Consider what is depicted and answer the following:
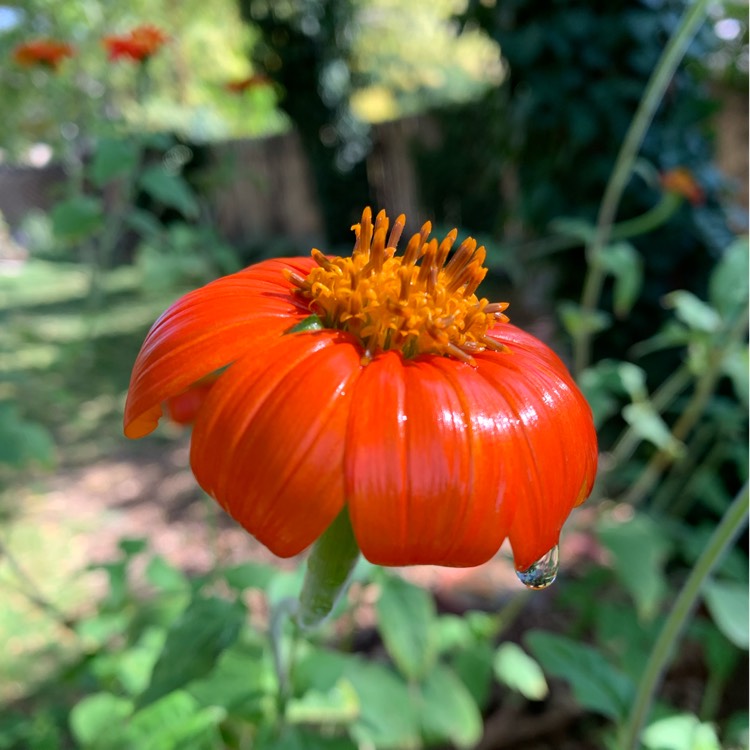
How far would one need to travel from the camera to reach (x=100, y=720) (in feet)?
3.26

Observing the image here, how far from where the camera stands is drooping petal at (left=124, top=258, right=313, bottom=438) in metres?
0.51

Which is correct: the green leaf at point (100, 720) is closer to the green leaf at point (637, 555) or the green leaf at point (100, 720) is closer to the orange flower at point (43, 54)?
the green leaf at point (637, 555)

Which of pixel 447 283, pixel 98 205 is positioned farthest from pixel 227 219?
pixel 447 283

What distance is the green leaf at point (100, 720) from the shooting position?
3.16 ft

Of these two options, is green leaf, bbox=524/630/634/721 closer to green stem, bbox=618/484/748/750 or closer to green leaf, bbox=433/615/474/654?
green stem, bbox=618/484/748/750

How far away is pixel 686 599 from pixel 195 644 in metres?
0.54

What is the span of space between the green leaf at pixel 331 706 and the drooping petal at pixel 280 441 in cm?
70

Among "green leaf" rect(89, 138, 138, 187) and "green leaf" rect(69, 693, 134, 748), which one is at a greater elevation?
"green leaf" rect(89, 138, 138, 187)

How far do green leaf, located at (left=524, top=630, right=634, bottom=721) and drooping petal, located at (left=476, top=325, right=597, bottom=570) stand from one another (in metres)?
0.49

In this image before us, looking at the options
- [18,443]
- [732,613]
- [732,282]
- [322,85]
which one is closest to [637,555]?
[732,613]

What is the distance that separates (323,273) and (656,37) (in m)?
1.70

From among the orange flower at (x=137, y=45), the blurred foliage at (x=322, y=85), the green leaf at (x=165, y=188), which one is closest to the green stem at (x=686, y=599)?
the green leaf at (x=165, y=188)

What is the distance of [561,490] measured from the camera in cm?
50

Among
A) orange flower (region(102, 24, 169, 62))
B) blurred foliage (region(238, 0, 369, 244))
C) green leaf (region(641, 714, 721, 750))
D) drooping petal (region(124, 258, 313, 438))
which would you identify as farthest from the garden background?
blurred foliage (region(238, 0, 369, 244))
